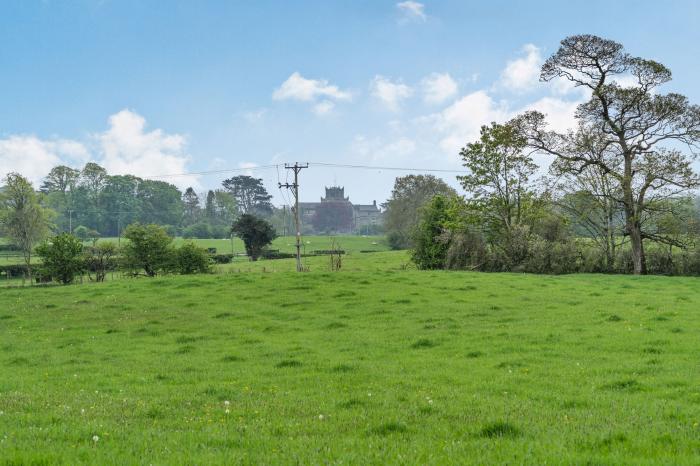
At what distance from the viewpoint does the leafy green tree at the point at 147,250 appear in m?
41.8

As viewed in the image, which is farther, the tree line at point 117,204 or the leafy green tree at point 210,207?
the leafy green tree at point 210,207

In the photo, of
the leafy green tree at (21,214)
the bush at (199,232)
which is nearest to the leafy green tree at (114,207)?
the bush at (199,232)

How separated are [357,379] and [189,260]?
34.9 meters

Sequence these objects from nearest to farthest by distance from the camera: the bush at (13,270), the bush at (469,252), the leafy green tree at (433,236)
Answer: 1. the bush at (469,252)
2. the leafy green tree at (433,236)
3. the bush at (13,270)

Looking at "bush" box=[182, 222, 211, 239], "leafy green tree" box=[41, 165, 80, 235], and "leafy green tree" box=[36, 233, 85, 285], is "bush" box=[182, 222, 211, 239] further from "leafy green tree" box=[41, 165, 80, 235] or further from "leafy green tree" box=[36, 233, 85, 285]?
"leafy green tree" box=[36, 233, 85, 285]

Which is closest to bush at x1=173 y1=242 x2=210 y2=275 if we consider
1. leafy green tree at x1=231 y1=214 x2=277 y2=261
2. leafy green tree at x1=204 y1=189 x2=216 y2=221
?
leafy green tree at x1=231 y1=214 x2=277 y2=261

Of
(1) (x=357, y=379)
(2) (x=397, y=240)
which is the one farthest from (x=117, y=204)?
(1) (x=357, y=379)

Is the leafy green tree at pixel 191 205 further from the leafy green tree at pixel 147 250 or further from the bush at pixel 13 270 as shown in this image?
the leafy green tree at pixel 147 250

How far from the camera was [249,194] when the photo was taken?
19538 centimetres

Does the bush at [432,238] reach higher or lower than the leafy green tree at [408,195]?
lower

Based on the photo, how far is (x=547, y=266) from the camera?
41219 millimetres

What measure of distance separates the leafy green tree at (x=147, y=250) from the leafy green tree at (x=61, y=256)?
3.59m

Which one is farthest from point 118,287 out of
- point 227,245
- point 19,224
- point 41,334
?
point 227,245

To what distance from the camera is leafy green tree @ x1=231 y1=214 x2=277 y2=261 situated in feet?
240
